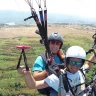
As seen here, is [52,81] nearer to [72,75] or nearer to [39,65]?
[72,75]

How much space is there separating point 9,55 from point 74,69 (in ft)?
258

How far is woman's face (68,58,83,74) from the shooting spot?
3.95 metres

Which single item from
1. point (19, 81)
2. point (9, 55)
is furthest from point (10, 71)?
point (9, 55)

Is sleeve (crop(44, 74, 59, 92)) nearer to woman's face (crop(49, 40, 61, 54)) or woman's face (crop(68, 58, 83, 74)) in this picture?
woman's face (crop(68, 58, 83, 74))

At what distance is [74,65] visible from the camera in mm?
3938

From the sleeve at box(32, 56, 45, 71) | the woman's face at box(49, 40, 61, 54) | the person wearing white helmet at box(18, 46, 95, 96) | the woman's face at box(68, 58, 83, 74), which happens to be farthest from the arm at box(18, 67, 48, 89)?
the woman's face at box(49, 40, 61, 54)

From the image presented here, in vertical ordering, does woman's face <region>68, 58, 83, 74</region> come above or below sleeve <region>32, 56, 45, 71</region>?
above

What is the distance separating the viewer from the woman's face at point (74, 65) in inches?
155

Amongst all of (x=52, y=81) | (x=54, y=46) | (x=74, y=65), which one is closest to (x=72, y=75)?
(x=74, y=65)

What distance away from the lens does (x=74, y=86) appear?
3992 millimetres

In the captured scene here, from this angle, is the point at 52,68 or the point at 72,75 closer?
the point at 72,75

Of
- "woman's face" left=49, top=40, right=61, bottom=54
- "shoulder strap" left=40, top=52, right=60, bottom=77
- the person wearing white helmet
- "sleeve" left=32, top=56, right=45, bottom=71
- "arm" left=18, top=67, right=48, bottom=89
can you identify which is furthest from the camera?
"woman's face" left=49, top=40, right=61, bottom=54

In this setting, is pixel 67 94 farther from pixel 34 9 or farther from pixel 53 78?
pixel 34 9

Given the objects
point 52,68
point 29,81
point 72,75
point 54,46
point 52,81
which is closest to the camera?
point 29,81
